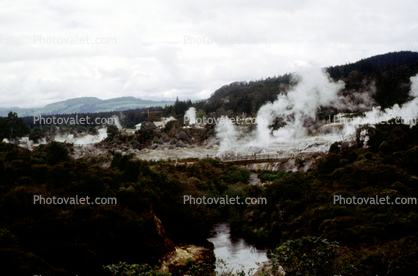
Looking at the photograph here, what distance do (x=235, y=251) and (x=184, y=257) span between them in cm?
456

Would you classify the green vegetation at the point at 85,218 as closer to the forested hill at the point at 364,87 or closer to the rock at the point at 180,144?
the rock at the point at 180,144

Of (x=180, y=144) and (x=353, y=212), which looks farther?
(x=180, y=144)

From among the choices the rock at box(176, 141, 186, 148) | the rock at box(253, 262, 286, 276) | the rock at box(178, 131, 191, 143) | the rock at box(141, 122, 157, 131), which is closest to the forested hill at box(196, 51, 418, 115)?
the rock at box(178, 131, 191, 143)

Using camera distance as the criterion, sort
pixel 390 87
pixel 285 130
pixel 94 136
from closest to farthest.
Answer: pixel 285 130
pixel 390 87
pixel 94 136

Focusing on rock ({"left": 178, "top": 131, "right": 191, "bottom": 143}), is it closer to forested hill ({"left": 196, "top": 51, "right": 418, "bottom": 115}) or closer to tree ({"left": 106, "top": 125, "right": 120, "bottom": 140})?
tree ({"left": 106, "top": 125, "right": 120, "bottom": 140})

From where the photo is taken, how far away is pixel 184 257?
19.4 meters

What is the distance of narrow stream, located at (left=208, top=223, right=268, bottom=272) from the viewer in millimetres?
20531

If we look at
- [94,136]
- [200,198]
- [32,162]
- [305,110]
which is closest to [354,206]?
[200,198]

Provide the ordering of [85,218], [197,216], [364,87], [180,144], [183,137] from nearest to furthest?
1. [85,218]
2. [197,216]
3. [180,144]
4. [183,137]
5. [364,87]

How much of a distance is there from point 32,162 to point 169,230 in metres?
9.37

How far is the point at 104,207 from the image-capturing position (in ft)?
55.8

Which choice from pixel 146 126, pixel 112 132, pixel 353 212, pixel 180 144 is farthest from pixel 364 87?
pixel 353 212

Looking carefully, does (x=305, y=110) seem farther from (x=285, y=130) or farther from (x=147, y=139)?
(x=147, y=139)

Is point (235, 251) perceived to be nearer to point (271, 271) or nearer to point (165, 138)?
point (271, 271)
